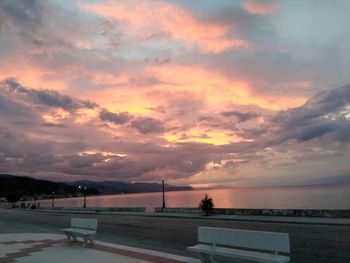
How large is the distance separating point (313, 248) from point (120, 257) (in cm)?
626

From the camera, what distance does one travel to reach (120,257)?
10703mm

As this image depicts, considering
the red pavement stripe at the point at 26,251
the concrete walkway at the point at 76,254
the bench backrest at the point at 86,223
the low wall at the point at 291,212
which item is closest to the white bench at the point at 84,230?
the bench backrest at the point at 86,223

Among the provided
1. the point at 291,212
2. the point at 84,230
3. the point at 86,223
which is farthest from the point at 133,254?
the point at 291,212

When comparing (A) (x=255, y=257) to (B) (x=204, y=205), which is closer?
(A) (x=255, y=257)

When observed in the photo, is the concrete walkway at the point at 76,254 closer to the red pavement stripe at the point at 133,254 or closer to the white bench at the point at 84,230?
the red pavement stripe at the point at 133,254

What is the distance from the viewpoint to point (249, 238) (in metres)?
8.48

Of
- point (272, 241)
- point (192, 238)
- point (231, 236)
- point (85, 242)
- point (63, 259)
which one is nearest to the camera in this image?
point (272, 241)

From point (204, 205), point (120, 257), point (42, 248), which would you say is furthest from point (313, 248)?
point (204, 205)

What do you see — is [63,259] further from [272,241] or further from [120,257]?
[272,241]

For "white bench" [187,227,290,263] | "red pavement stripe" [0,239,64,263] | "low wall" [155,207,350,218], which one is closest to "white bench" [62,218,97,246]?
"red pavement stripe" [0,239,64,263]

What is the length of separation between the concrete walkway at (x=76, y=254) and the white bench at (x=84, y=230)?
11.8 inches

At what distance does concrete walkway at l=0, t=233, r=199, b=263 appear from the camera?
10.2m

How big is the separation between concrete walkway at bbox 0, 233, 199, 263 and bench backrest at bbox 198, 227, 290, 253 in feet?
3.36

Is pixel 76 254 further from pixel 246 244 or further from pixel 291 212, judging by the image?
pixel 291 212
